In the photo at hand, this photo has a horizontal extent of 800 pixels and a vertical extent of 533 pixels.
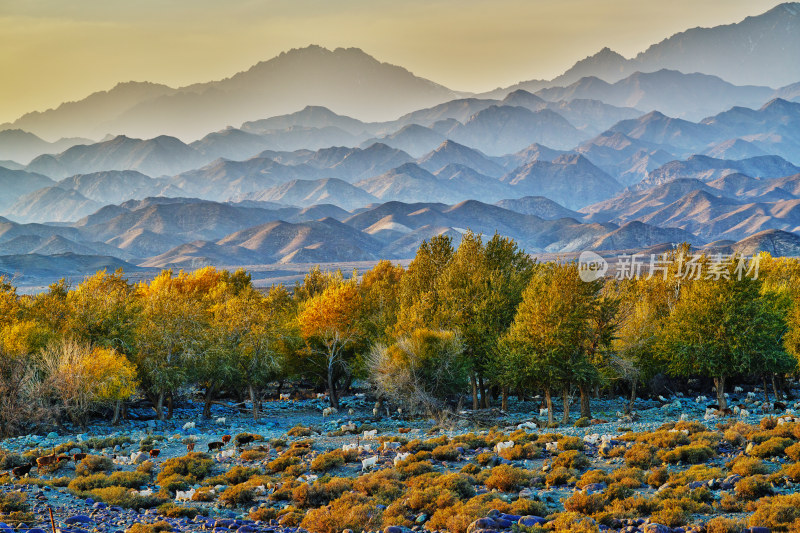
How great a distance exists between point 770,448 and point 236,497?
19.4 meters

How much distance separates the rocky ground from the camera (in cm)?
1898

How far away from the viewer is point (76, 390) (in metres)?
40.5

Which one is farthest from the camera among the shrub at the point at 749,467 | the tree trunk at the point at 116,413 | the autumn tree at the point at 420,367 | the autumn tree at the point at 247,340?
the autumn tree at the point at 247,340

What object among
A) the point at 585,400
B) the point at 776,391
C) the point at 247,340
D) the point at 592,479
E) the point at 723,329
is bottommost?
the point at 592,479

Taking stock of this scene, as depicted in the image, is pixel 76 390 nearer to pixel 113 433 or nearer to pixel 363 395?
pixel 113 433

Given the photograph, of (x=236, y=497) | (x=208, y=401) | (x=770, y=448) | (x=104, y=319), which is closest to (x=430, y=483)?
(x=236, y=497)

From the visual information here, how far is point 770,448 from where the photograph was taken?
78.5 ft

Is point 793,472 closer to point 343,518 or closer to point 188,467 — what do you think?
point 343,518

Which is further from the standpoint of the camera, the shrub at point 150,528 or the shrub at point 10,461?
the shrub at point 10,461

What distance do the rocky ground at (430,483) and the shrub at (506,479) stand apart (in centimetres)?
5

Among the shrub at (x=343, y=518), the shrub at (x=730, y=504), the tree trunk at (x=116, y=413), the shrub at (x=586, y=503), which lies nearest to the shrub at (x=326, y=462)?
the shrub at (x=343, y=518)

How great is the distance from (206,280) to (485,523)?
55360 millimetres

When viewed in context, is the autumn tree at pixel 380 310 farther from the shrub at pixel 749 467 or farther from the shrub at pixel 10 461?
the shrub at pixel 749 467

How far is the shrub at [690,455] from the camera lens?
24.5m
